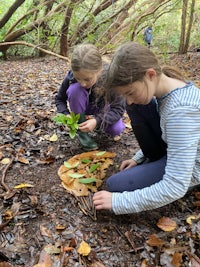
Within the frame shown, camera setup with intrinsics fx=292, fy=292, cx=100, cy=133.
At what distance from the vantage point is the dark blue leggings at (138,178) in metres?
1.76

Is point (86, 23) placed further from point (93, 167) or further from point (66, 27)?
point (93, 167)

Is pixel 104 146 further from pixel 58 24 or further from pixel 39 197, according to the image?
pixel 58 24

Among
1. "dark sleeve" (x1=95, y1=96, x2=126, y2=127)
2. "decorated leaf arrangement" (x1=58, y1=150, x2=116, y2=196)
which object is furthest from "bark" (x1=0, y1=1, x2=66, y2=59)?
"decorated leaf arrangement" (x1=58, y1=150, x2=116, y2=196)

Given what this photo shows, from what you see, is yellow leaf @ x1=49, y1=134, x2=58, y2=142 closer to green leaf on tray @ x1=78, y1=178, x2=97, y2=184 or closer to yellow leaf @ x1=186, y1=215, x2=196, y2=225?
green leaf on tray @ x1=78, y1=178, x2=97, y2=184

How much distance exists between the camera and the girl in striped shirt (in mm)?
1400

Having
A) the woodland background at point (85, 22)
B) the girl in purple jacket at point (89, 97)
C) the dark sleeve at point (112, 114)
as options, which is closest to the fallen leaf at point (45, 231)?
the girl in purple jacket at point (89, 97)

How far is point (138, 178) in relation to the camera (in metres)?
1.78

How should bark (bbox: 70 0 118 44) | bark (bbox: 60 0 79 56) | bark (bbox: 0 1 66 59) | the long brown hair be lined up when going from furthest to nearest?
bark (bbox: 70 0 118 44) → bark (bbox: 0 1 66 59) → bark (bbox: 60 0 79 56) → the long brown hair

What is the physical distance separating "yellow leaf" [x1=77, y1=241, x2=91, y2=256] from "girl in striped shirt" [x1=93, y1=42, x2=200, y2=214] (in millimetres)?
207

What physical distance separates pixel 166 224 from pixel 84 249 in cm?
50

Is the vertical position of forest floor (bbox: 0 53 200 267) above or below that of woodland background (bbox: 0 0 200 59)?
below

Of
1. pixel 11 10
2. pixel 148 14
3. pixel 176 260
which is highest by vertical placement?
pixel 11 10

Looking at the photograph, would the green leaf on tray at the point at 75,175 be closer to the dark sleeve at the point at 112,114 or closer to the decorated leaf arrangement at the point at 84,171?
the decorated leaf arrangement at the point at 84,171

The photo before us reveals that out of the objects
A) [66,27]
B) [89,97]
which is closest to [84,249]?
[89,97]
